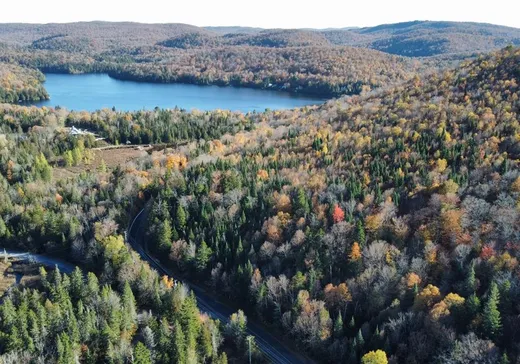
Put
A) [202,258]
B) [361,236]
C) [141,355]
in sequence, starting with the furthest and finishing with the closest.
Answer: [202,258]
[361,236]
[141,355]

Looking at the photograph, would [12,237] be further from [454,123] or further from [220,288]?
[454,123]

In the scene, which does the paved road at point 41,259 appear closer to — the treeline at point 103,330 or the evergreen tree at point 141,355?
the treeline at point 103,330

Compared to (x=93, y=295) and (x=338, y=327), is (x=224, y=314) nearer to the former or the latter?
(x=93, y=295)


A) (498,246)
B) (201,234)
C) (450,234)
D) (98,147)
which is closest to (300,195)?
(201,234)

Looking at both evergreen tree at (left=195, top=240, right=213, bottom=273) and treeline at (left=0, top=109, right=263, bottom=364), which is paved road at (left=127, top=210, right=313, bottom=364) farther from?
evergreen tree at (left=195, top=240, right=213, bottom=273)

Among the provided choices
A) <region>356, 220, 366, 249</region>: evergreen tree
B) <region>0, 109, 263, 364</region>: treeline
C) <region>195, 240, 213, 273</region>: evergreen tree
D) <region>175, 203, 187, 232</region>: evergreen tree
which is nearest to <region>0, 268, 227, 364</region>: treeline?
<region>0, 109, 263, 364</region>: treeline

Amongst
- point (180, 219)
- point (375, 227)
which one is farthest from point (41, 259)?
point (375, 227)
